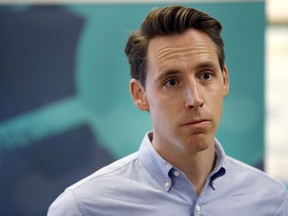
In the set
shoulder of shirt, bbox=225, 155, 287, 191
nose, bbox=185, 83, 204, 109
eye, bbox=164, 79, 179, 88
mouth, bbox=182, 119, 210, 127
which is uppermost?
eye, bbox=164, 79, 179, 88

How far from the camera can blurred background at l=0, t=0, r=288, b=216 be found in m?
2.54

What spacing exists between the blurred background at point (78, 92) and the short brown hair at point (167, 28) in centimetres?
87

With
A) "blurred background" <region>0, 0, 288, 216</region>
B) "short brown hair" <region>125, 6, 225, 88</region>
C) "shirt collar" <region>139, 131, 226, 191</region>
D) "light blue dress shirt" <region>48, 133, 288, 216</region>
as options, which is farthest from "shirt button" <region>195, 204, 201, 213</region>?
"blurred background" <region>0, 0, 288, 216</region>

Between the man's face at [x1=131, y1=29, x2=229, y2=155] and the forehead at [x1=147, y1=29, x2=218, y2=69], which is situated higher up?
the forehead at [x1=147, y1=29, x2=218, y2=69]

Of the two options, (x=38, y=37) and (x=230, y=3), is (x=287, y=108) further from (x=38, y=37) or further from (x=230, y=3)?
(x=38, y=37)

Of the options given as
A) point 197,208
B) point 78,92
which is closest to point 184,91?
point 197,208

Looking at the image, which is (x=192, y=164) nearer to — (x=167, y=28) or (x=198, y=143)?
(x=198, y=143)

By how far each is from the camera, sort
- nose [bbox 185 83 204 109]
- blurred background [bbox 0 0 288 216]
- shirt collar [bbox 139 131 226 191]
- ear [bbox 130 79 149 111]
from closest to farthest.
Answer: nose [bbox 185 83 204 109], shirt collar [bbox 139 131 226 191], ear [bbox 130 79 149 111], blurred background [bbox 0 0 288 216]

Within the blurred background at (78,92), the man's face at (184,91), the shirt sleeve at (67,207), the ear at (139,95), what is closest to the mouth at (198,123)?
the man's face at (184,91)

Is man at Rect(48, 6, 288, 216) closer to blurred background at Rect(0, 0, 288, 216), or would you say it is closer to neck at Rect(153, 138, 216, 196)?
neck at Rect(153, 138, 216, 196)

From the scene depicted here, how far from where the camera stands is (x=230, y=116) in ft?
8.70

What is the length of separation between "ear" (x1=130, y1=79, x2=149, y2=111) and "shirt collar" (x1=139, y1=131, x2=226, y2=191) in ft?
0.38

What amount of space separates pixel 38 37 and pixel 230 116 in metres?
1.16

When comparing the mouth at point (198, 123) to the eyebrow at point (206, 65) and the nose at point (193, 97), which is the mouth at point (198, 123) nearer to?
the nose at point (193, 97)
